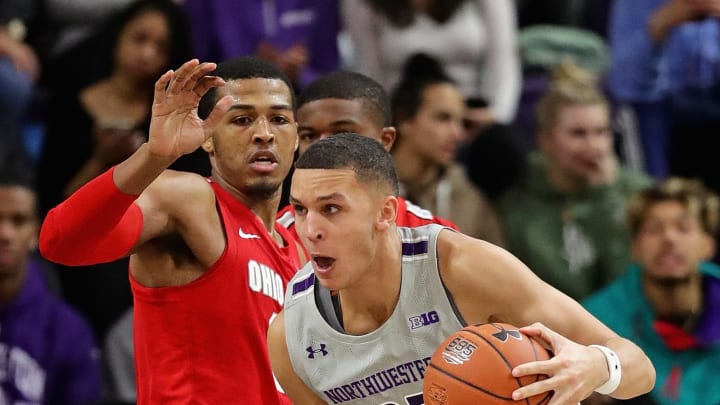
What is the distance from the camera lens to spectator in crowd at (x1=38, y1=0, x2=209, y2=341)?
6.95m

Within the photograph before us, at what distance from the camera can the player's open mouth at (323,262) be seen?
3996 mm

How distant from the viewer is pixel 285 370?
4.20 m

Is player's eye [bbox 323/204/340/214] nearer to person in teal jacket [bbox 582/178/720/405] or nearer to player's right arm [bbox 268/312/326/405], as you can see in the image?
player's right arm [bbox 268/312/326/405]

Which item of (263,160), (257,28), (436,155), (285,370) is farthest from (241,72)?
Answer: (257,28)

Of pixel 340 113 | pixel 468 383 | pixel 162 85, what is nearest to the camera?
pixel 468 383

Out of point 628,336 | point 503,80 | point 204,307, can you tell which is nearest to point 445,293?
point 204,307

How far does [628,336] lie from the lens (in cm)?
652

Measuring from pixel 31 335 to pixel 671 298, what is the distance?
3.14 metres

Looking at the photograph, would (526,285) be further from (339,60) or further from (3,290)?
(339,60)

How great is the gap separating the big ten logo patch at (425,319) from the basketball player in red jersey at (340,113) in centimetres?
98

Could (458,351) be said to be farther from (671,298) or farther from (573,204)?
(573,204)

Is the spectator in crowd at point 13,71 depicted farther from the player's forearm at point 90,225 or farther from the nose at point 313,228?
the nose at point 313,228

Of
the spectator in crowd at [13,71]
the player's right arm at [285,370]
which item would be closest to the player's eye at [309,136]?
the player's right arm at [285,370]

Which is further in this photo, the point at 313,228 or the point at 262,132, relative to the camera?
the point at 262,132
